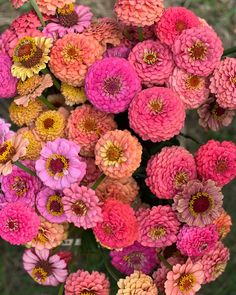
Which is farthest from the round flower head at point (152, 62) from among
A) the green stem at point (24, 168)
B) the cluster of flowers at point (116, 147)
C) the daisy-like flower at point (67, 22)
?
the green stem at point (24, 168)

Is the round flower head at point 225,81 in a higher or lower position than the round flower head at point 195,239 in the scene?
higher

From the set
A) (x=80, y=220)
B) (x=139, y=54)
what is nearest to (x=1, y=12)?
(x=139, y=54)

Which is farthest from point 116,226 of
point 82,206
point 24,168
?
point 24,168

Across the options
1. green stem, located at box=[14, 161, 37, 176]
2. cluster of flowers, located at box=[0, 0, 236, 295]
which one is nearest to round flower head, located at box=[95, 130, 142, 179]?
cluster of flowers, located at box=[0, 0, 236, 295]

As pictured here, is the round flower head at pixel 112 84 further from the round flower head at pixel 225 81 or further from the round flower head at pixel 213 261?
the round flower head at pixel 213 261

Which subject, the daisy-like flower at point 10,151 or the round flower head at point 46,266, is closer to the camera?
the daisy-like flower at point 10,151

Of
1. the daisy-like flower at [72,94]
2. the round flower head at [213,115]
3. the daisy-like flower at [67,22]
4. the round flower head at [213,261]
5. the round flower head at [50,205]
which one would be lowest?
the round flower head at [213,261]
